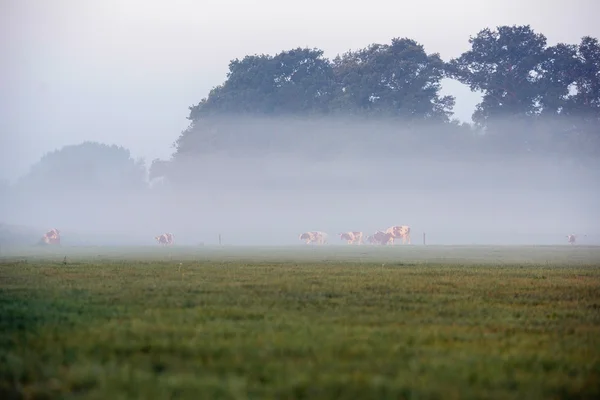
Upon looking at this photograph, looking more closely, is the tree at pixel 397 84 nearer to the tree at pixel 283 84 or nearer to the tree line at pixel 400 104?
the tree line at pixel 400 104

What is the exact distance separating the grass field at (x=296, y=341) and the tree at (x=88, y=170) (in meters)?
115

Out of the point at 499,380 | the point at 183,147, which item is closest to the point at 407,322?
the point at 499,380

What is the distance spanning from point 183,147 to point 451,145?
90.3ft

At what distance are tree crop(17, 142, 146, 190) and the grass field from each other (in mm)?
115181

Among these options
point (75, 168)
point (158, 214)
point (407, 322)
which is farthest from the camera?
point (75, 168)

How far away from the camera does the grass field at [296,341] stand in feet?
19.5

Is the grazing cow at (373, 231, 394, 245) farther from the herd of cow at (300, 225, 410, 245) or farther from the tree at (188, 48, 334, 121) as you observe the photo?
the tree at (188, 48, 334, 121)

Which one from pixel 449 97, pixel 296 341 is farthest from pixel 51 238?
pixel 296 341

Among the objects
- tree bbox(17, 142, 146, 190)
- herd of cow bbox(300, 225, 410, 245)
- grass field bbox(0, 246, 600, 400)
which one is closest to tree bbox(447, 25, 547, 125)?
herd of cow bbox(300, 225, 410, 245)

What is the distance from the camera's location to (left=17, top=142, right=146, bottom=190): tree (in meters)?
135

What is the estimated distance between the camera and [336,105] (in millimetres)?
83062

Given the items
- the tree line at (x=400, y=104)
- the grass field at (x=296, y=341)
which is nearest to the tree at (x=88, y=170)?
the tree line at (x=400, y=104)

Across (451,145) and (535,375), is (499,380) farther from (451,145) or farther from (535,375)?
(451,145)

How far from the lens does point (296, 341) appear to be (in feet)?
25.8
